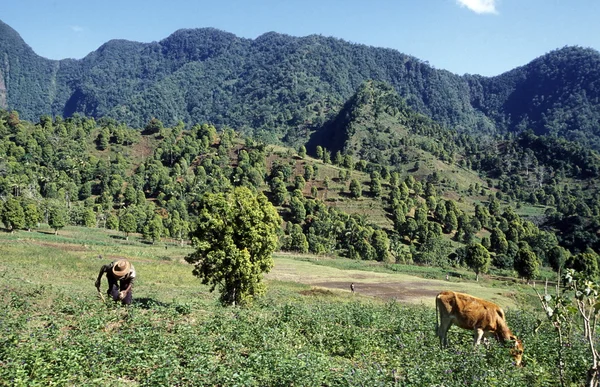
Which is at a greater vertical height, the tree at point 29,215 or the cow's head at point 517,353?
the cow's head at point 517,353

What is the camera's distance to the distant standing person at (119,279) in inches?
707

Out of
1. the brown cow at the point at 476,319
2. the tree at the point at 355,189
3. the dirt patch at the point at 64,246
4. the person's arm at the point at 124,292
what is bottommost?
the dirt patch at the point at 64,246

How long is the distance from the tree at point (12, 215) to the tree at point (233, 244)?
221ft

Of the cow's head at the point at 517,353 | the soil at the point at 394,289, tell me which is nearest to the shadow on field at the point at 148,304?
the cow's head at the point at 517,353

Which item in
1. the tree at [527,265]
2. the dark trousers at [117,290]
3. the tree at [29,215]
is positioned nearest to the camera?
the dark trousers at [117,290]

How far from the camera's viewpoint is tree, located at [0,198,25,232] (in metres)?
72.9

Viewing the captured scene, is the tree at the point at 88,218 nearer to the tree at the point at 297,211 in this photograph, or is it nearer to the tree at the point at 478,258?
the tree at the point at 297,211

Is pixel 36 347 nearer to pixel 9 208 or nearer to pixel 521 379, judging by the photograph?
pixel 521 379

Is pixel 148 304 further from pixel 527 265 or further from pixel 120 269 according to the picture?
pixel 527 265

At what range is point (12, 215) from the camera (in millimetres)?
73250

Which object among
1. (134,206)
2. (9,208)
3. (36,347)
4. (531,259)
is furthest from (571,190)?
(36,347)

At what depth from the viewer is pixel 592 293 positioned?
8523mm

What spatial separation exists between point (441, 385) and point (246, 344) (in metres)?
6.29

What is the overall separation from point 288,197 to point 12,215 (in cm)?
8479
